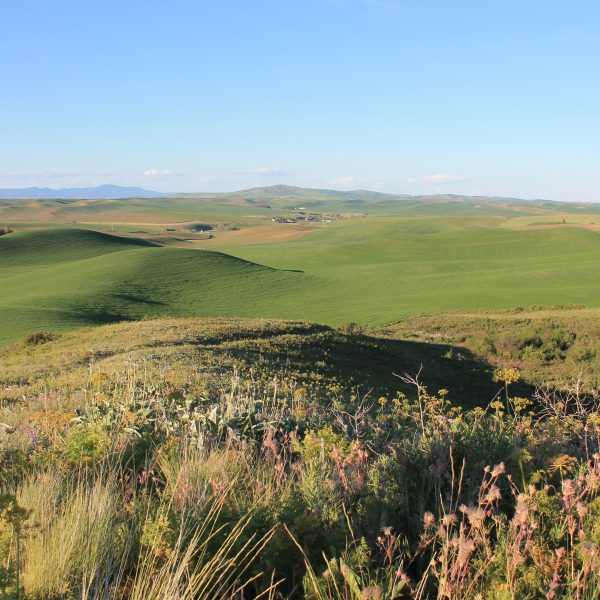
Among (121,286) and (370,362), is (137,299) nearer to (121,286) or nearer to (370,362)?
(121,286)

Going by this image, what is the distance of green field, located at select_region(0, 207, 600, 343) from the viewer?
1724 inches

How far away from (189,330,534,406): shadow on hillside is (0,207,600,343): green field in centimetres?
1583

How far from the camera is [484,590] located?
2.79 metres

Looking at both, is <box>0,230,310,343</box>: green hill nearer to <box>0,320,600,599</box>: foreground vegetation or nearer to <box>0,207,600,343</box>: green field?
<box>0,207,600,343</box>: green field

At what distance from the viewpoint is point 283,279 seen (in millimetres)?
59562

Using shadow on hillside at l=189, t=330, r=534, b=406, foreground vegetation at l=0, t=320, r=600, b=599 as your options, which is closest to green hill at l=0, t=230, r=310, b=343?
shadow on hillside at l=189, t=330, r=534, b=406

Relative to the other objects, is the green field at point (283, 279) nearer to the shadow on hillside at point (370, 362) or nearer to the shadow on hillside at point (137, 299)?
the shadow on hillside at point (137, 299)

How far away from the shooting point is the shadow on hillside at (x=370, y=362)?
1747cm

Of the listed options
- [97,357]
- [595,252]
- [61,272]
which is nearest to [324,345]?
[97,357]

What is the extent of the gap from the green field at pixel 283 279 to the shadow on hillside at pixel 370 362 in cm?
1583

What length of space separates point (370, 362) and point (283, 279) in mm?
37939

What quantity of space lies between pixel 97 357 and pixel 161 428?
42.5 feet

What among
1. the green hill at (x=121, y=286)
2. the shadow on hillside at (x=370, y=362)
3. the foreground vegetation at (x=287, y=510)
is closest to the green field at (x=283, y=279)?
the green hill at (x=121, y=286)

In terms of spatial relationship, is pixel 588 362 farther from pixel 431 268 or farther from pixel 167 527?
pixel 431 268
